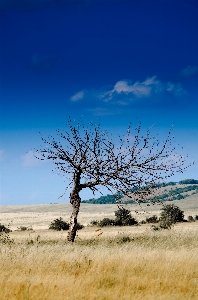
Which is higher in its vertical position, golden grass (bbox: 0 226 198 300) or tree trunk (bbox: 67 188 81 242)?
tree trunk (bbox: 67 188 81 242)

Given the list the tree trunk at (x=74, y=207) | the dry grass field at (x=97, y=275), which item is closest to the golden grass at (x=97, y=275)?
the dry grass field at (x=97, y=275)

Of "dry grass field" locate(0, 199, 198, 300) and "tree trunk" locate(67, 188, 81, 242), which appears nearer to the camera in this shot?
"dry grass field" locate(0, 199, 198, 300)

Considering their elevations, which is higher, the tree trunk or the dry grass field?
the tree trunk

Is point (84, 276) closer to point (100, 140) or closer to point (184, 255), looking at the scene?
point (184, 255)

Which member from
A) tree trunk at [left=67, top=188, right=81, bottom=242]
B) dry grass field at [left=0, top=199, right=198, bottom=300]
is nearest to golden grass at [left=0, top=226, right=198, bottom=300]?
dry grass field at [left=0, top=199, right=198, bottom=300]

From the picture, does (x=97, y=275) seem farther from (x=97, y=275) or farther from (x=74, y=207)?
(x=74, y=207)

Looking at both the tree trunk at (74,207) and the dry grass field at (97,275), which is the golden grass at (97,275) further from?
the tree trunk at (74,207)

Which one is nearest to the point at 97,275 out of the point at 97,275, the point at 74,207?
the point at 97,275

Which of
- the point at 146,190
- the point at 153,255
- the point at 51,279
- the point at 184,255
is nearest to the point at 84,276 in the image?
the point at 51,279

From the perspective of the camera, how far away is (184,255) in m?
10.0

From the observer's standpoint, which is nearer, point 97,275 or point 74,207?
point 97,275

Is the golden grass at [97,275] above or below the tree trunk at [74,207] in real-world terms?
below

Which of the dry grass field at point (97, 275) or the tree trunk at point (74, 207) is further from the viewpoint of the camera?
the tree trunk at point (74, 207)

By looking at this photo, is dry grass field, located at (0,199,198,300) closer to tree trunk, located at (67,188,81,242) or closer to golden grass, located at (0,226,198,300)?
golden grass, located at (0,226,198,300)
